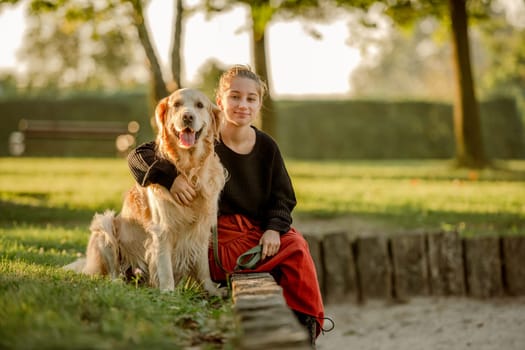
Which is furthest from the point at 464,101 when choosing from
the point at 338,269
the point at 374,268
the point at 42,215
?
the point at 42,215

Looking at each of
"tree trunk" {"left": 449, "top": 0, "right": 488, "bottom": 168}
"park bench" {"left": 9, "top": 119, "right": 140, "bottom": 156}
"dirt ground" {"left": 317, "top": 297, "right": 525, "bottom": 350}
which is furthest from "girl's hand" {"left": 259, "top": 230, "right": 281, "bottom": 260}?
"park bench" {"left": 9, "top": 119, "right": 140, "bottom": 156}

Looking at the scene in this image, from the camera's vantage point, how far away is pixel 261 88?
4.07m

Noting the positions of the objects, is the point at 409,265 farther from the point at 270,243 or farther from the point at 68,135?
the point at 68,135

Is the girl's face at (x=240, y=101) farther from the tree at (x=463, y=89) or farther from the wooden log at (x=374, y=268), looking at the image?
the tree at (x=463, y=89)

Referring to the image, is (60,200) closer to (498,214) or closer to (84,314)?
(498,214)

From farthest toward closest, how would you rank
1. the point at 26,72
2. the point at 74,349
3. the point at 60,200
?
1. the point at 26,72
2. the point at 60,200
3. the point at 74,349

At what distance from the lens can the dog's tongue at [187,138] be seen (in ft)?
12.2

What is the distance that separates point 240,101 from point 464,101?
10.9 m

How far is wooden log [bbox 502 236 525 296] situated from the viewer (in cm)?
581

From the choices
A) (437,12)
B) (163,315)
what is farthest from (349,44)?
(163,315)

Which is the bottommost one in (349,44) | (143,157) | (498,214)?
(498,214)

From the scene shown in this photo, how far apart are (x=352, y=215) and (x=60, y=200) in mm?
3843

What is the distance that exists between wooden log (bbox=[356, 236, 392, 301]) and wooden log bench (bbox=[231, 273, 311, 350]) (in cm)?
260

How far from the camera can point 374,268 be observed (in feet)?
19.1
